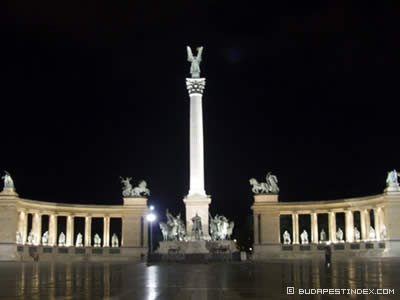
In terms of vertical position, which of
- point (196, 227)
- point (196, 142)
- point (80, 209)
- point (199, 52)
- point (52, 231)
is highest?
point (199, 52)

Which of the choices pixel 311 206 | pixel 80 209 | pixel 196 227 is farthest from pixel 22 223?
pixel 311 206

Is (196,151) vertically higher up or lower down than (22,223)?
higher up

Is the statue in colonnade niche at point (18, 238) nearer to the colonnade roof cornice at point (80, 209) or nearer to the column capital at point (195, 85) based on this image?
the colonnade roof cornice at point (80, 209)

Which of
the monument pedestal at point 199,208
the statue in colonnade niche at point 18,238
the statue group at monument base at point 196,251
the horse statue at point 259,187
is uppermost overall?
the horse statue at point 259,187

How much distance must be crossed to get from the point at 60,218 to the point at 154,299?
94393 mm

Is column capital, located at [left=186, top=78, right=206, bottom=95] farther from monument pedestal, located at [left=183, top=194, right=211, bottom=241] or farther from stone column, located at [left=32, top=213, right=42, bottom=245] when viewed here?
stone column, located at [left=32, top=213, right=42, bottom=245]

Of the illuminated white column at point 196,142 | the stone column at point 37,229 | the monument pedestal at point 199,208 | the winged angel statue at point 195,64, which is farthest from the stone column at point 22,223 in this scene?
the winged angel statue at point 195,64

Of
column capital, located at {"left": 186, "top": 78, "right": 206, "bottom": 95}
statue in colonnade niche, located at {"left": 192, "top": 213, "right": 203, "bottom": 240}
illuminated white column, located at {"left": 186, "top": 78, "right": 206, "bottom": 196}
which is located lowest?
statue in colonnade niche, located at {"left": 192, "top": 213, "right": 203, "bottom": 240}

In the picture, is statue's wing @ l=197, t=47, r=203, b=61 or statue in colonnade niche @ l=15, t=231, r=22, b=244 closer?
statue in colonnade niche @ l=15, t=231, r=22, b=244

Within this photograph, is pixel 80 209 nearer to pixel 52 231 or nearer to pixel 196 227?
pixel 52 231

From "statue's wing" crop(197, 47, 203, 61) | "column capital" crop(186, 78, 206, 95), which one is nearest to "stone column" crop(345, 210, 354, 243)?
"column capital" crop(186, 78, 206, 95)

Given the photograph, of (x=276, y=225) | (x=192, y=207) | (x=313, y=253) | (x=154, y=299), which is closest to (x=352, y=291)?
(x=154, y=299)

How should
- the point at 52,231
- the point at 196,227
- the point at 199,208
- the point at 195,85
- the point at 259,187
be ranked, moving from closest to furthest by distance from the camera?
the point at 196,227
the point at 199,208
the point at 195,85
the point at 52,231
the point at 259,187

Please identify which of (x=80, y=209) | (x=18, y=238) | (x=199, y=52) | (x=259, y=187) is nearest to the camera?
(x=18, y=238)
